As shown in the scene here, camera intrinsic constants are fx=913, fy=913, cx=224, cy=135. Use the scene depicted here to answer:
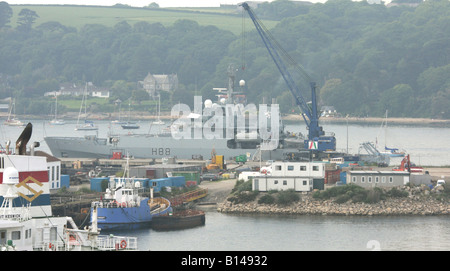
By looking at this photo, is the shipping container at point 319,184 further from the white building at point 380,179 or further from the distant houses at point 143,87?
the distant houses at point 143,87

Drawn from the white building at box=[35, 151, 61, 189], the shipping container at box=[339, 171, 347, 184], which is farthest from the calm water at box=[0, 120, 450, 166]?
the shipping container at box=[339, 171, 347, 184]

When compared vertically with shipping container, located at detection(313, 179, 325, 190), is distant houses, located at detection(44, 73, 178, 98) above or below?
above

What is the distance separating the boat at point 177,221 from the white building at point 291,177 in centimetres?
627

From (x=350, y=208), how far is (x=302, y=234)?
564 centimetres

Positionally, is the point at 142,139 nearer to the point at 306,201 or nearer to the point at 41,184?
the point at 306,201

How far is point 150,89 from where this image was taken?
6860 inches

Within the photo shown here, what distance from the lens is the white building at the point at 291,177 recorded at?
43844 mm

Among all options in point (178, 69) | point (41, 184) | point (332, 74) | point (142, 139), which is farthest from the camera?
point (178, 69)

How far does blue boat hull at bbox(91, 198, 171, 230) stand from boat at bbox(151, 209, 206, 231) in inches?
16.3

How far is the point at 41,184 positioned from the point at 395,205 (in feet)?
76.4

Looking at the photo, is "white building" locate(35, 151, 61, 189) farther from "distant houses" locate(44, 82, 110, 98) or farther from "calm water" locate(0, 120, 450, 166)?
"distant houses" locate(44, 82, 110, 98)

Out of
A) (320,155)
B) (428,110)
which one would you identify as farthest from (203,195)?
(428,110)

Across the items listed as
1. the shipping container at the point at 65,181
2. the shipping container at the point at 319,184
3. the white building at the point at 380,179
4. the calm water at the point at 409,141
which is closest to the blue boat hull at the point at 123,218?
the shipping container at the point at 65,181

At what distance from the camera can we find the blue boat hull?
3609cm
